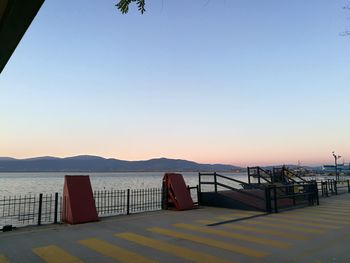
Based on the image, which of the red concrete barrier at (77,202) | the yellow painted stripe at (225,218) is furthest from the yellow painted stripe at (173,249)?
the yellow painted stripe at (225,218)

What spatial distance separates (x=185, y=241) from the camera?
7910mm

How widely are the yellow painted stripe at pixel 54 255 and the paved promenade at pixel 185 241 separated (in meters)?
0.02

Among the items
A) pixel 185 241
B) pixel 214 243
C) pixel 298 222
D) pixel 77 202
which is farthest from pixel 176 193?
pixel 214 243

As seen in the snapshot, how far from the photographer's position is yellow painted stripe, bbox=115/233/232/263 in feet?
20.7

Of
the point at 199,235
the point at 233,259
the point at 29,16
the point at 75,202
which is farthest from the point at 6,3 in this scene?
the point at 75,202

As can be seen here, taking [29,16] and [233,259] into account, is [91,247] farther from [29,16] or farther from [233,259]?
[29,16]

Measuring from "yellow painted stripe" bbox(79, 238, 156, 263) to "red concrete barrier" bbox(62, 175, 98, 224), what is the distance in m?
2.55

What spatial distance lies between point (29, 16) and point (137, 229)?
789 centimetres

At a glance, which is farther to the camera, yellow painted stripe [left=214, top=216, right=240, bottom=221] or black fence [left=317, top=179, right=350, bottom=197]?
black fence [left=317, top=179, right=350, bottom=197]

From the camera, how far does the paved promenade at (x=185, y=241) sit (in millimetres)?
6508

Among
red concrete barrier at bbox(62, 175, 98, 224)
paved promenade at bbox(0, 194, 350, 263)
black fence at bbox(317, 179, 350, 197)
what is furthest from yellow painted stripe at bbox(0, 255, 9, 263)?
black fence at bbox(317, 179, 350, 197)

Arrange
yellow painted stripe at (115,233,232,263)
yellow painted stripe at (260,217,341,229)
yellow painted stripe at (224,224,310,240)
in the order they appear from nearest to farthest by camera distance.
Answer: yellow painted stripe at (115,233,232,263) → yellow painted stripe at (224,224,310,240) → yellow painted stripe at (260,217,341,229)

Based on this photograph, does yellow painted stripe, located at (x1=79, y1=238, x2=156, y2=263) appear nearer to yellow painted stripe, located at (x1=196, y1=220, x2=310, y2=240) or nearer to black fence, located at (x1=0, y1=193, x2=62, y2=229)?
black fence, located at (x1=0, y1=193, x2=62, y2=229)

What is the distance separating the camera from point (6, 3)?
2.72 metres
